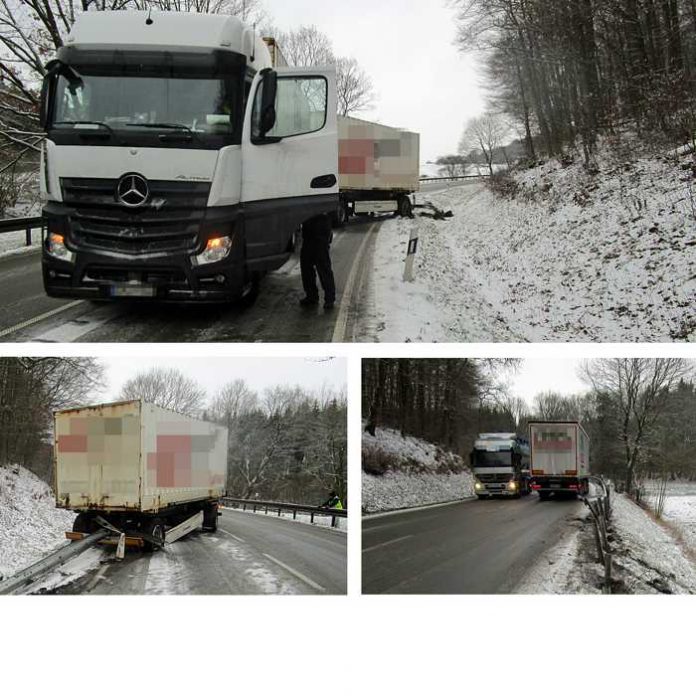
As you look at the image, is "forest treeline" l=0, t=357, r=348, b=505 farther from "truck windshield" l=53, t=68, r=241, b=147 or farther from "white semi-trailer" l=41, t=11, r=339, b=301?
"truck windshield" l=53, t=68, r=241, b=147

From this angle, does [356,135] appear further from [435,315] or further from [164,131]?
[164,131]

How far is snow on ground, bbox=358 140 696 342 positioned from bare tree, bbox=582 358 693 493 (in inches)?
84.1

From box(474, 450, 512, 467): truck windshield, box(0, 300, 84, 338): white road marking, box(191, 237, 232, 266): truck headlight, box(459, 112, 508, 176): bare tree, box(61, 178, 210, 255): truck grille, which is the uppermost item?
box(459, 112, 508, 176): bare tree

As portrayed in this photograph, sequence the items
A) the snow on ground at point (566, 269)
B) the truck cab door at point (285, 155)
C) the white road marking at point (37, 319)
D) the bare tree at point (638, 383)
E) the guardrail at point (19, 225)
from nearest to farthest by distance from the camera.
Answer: the bare tree at point (638, 383) → the truck cab door at point (285, 155) → the white road marking at point (37, 319) → the snow on ground at point (566, 269) → the guardrail at point (19, 225)

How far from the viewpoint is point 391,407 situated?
6027mm

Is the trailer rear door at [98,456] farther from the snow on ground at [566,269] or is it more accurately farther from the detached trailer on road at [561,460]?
the detached trailer on road at [561,460]

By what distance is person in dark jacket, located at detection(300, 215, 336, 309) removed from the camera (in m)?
7.74

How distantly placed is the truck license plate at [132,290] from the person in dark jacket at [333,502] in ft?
8.31

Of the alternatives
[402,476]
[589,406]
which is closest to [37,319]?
[402,476]

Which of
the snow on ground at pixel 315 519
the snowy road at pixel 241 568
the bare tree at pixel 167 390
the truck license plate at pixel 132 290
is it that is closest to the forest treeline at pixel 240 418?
the bare tree at pixel 167 390

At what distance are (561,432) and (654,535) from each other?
1.20 m

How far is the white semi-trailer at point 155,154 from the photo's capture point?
6.41m

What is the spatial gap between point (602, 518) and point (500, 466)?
3.53 ft

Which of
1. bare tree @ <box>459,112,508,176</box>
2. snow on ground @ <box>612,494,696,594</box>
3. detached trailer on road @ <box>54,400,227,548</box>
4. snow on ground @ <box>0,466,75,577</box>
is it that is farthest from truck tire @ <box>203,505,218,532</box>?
bare tree @ <box>459,112,508,176</box>
